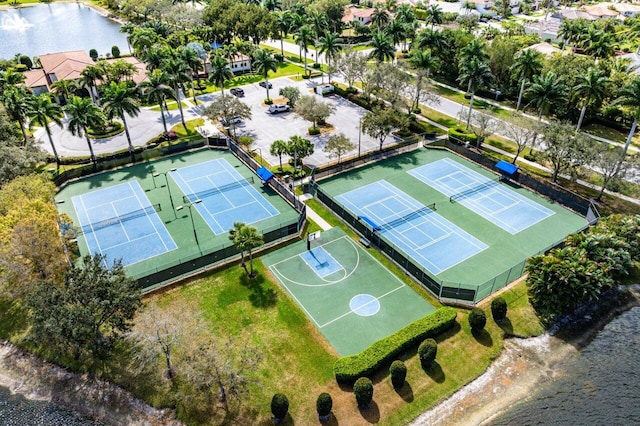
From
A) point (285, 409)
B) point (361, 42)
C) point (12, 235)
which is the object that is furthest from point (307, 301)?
point (361, 42)

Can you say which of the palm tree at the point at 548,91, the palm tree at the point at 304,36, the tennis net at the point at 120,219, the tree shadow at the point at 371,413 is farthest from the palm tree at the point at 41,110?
the palm tree at the point at 548,91

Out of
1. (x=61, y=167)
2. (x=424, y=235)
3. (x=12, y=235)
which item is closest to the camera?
(x=12, y=235)

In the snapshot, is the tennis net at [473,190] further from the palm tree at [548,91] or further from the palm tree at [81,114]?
the palm tree at [81,114]

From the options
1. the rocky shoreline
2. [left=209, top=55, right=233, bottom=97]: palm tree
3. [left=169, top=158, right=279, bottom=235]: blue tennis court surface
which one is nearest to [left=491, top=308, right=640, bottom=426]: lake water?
the rocky shoreline

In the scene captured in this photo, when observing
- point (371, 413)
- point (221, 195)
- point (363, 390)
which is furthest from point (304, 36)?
point (371, 413)

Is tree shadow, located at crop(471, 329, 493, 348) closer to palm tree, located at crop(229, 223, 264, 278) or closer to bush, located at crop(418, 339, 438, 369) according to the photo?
bush, located at crop(418, 339, 438, 369)

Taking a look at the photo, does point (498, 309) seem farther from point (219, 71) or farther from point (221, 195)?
point (219, 71)

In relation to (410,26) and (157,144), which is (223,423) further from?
(410,26)
